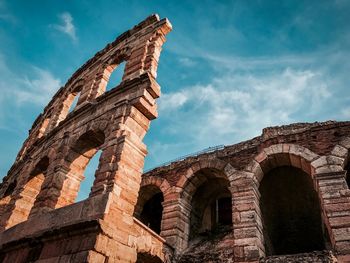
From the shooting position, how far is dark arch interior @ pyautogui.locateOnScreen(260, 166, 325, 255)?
33.2 feet

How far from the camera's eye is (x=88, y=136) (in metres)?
8.23

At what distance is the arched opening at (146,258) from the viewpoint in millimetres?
6326

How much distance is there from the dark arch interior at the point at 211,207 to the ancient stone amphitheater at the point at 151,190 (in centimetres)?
4

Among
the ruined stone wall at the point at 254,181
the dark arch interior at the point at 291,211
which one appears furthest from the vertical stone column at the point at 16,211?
the dark arch interior at the point at 291,211

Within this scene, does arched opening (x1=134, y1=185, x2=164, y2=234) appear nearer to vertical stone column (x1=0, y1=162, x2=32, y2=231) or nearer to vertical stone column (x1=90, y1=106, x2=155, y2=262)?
vertical stone column (x1=0, y1=162, x2=32, y2=231)

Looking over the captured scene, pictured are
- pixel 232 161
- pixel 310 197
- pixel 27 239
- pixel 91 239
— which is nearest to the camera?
pixel 91 239

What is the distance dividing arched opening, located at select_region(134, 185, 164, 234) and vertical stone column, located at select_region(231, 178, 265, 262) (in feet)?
12.1

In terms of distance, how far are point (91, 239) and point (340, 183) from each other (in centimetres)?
658

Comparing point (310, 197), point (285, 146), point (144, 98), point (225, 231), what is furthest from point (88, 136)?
point (310, 197)

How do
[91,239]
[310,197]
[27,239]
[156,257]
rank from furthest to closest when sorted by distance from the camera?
[310,197] < [156,257] < [27,239] < [91,239]

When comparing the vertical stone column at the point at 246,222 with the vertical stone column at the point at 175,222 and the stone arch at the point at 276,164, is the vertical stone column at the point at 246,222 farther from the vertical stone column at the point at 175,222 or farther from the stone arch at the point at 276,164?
the vertical stone column at the point at 175,222

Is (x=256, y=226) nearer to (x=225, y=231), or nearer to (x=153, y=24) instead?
(x=225, y=231)

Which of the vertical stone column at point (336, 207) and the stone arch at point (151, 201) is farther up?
the stone arch at point (151, 201)

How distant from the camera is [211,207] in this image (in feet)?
37.7
